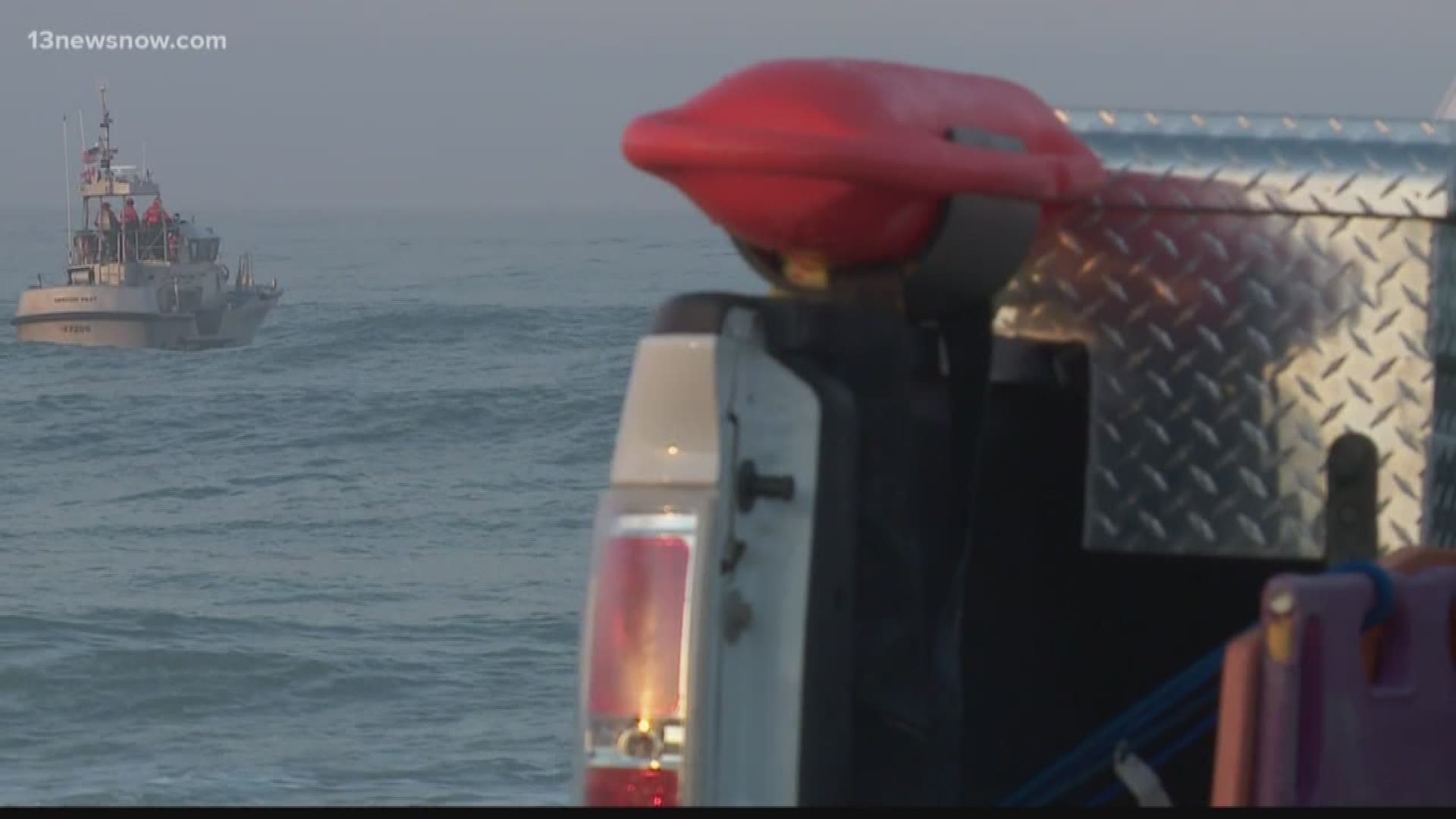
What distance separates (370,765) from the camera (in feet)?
39.9

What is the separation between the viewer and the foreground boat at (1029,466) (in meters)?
2.07

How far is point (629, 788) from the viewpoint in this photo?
2104 mm

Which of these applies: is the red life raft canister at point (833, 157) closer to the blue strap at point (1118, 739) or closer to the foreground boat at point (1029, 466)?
the foreground boat at point (1029, 466)

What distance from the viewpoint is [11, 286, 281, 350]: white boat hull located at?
129 feet

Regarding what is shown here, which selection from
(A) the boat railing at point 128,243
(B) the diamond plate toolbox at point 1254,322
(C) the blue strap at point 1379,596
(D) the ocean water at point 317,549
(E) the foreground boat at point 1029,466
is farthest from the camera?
(A) the boat railing at point 128,243

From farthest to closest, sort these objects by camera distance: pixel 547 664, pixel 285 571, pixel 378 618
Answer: pixel 285 571 → pixel 378 618 → pixel 547 664

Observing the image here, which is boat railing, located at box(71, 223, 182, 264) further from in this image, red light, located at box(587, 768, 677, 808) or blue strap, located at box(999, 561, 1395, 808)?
red light, located at box(587, 768, 677, 808)

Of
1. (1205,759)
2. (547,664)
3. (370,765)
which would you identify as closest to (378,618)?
(547,664)

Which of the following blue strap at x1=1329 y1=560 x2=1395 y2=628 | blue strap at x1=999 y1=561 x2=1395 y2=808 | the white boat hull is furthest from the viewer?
the white boat hull

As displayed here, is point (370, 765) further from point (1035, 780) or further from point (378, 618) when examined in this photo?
point (1035, 780)

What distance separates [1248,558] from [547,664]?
12.3m

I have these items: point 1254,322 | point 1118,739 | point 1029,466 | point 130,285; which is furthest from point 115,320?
point 1118,739

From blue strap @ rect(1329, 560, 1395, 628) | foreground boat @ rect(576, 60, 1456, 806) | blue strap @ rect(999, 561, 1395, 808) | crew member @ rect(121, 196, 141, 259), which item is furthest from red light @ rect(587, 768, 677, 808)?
crew member @ rect(121, 196, 141, 259)

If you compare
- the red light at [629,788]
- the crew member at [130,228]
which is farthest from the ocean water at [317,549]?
the crew member at [130,228]
